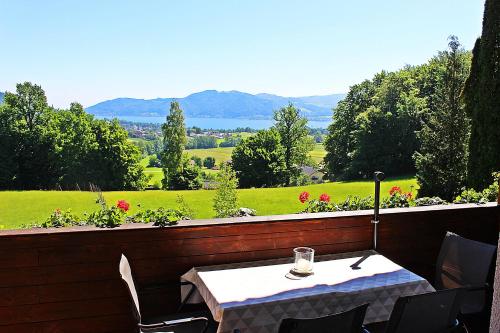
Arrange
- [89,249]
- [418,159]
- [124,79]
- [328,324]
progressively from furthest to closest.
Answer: [124,79]
[418,159]
[89,249]
[328,324]

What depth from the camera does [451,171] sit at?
18.3 meters

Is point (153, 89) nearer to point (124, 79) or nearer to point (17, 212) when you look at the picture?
point (124, 79)

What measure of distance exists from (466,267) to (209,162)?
26.6 metres

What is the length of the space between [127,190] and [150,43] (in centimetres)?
1100

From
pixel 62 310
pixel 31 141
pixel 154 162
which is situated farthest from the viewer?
pixel 154 162

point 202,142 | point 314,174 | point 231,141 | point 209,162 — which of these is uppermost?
point 231,141

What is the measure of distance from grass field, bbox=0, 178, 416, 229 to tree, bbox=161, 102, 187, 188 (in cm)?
752

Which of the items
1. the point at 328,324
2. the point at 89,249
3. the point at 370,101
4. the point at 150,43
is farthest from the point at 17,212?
the point at 370,101

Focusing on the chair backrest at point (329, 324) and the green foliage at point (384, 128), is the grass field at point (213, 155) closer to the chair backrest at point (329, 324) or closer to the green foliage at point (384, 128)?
the green foliage at point (384, 128)

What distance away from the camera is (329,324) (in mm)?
1628

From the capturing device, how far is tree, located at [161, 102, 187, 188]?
31447mm

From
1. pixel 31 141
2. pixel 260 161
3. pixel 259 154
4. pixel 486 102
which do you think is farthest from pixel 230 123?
pixel 486 102

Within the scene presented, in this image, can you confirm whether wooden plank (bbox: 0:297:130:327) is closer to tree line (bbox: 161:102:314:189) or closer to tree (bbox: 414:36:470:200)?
tree (bbox: 414:36:470:200)

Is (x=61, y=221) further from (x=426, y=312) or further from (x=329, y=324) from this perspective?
(x=426, y=312)
